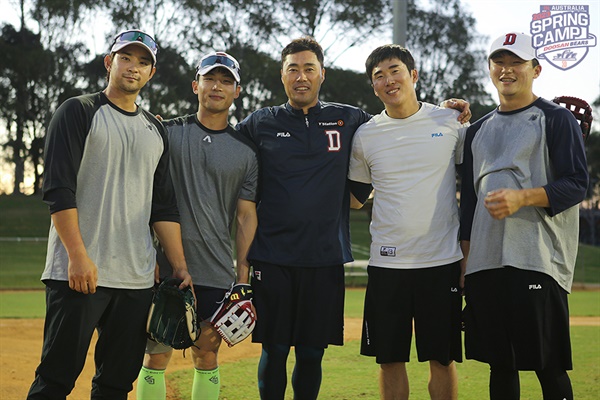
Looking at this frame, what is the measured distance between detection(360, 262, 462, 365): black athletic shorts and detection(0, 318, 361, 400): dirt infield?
2565 mm

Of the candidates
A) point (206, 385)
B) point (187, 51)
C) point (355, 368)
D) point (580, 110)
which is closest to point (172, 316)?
point (206, 385)

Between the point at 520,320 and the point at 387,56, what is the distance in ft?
6.17

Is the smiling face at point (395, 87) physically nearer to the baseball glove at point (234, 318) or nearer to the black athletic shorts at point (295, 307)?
the black athletic shorts at point (295, 307)

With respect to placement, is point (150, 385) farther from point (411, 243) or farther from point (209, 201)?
point (411, 243)

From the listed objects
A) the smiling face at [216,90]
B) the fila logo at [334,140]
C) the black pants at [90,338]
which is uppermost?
the smiling face at [216,90]

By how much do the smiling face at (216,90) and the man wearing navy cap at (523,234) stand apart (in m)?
1.66

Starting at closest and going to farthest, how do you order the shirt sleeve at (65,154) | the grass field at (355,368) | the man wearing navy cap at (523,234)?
1. the shirt sleeve at (65,154)
2. the man wearing navy cap at (523,234)
3. the grass field at (355,368)

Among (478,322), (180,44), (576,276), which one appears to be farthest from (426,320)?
(180,44)

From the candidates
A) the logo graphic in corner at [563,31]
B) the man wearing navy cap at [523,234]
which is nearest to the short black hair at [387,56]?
the man wearing navy cap at [523,234]

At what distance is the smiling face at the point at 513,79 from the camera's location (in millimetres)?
4453

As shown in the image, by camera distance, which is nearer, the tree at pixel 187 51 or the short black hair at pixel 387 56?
the short black hair at pixel 387 56

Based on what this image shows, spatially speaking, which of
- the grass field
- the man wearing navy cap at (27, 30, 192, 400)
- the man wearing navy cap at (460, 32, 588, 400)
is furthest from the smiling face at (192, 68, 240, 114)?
the grass field

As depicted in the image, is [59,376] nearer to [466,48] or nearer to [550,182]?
[550,182]

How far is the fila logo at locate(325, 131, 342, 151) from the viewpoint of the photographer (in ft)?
16.3
